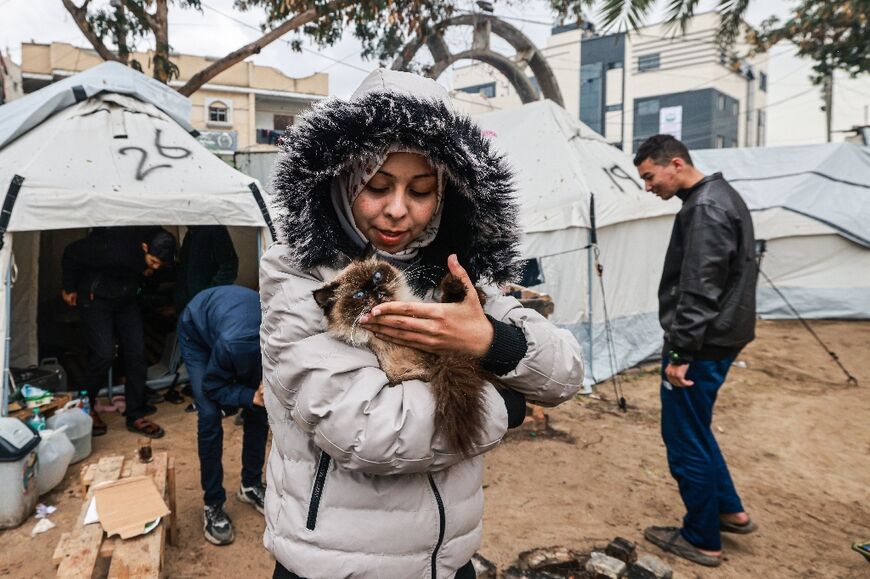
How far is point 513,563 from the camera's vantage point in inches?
133

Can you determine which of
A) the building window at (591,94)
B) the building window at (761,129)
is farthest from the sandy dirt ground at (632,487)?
the building window at (761,129)

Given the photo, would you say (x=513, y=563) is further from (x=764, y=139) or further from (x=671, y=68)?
(x=764, y=139)

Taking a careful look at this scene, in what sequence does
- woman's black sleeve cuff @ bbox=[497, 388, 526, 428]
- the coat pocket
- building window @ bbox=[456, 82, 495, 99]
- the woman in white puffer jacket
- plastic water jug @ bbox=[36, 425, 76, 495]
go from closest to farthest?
the woman in white puffer jacket
the coat pocket
woman's black sleeve cuff @ bbox=[497, 388, 526, 428]
plastic water jug @ bbox=[36, 425, 76, 495]
building window @ bbox=[456, 82, 495, 99]

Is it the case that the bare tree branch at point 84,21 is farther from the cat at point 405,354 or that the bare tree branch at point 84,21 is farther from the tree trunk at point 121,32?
the cat at point 405,354

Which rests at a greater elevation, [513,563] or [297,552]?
[297,552]

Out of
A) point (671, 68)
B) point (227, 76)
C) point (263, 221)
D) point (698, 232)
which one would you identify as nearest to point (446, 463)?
point (698, 232)

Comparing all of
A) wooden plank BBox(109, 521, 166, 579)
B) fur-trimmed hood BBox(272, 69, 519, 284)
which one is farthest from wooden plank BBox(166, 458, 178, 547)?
fur-trimmed hood BBox(272, 69, 519, 284)

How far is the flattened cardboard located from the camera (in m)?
2.97

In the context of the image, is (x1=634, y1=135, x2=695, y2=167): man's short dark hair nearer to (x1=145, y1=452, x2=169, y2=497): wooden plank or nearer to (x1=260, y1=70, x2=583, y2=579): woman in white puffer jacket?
(x1=260, y1=70, x2=583, y2=579): woman in white puffer jacket

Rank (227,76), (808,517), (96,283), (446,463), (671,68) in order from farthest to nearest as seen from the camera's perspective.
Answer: (671,68)
(227,76)
(96,283)
(808,517)
(446,463)

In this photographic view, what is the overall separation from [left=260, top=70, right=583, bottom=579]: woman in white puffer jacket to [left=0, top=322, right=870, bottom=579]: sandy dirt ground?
2.43 meters

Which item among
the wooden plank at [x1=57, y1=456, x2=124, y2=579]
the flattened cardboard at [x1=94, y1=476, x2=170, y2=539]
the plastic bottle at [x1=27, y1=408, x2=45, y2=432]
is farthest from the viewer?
the plastic bottle at [x1=27, y1=408, x2=45, y2=432]

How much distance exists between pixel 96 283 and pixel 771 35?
1549cm

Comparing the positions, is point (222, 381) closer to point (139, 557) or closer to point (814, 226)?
point (139, 557)
